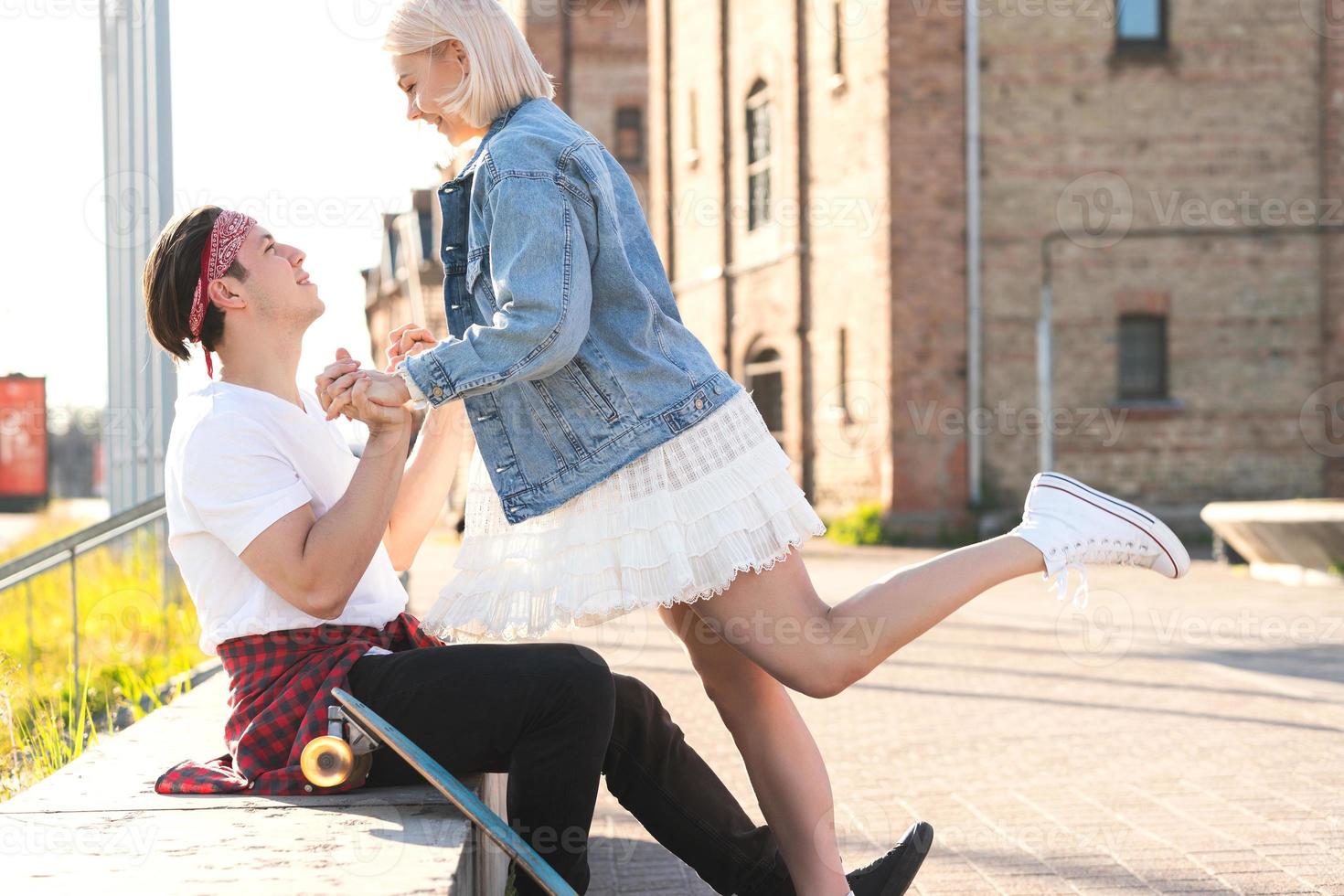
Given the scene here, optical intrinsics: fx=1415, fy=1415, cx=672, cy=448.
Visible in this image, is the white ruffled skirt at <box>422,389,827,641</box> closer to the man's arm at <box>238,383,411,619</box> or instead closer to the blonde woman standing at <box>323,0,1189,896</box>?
the blonde woman standing at <box>323,0,1189,896</box>

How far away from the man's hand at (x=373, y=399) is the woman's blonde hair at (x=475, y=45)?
67 centimetres

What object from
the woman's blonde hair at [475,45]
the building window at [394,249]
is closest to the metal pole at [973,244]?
the woman's blonde hair at [475,45]

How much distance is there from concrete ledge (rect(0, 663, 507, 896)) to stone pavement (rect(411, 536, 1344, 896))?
1348 mm

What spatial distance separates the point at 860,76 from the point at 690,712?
595 inches

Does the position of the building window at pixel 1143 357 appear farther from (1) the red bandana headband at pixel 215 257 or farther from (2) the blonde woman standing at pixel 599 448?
(1) the red bandana headband at pixel 215 257

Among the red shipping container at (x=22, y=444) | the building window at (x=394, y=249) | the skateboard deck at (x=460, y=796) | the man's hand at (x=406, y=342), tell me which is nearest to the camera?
the skateboard deck at (x=460, y=796)

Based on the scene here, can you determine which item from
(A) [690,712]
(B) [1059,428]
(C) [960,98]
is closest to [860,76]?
(C) [960,98]

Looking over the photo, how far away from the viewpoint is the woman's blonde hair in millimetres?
3064

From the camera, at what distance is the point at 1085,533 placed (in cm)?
324

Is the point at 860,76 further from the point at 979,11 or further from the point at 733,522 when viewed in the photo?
the point at 733,522

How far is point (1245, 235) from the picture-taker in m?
19.6

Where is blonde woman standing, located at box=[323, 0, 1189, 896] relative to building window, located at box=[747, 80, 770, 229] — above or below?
below

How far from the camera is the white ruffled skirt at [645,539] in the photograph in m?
2.95

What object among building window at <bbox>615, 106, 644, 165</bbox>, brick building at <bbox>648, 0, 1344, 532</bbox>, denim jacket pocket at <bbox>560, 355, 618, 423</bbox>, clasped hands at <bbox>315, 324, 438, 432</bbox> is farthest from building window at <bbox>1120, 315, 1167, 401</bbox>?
building window at <bbox>615, 106, 644, 165</bbox>
